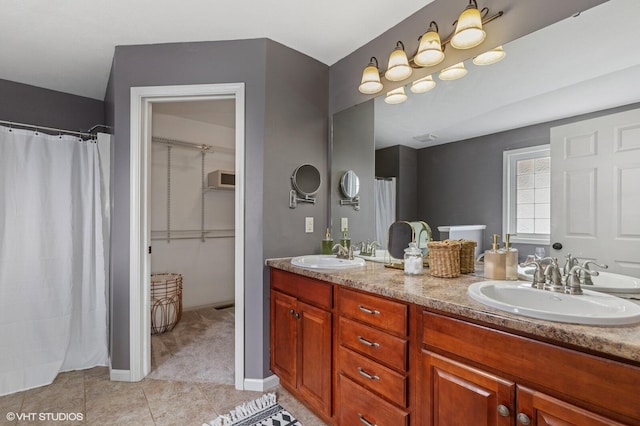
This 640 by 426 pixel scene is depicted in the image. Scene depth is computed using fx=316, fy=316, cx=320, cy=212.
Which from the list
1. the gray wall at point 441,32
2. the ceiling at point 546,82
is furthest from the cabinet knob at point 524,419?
the gray wall at point 441,32

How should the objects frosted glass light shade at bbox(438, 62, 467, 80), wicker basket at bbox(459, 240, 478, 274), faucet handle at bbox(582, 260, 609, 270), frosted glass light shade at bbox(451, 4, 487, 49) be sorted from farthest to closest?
frosted glass light shade at bbox(438, 62, 467, 80)
wicker basket at bbox(459, 240, 478, 274)
frosted glass light shade at bbox(451, 4, 487, 49)
faucet handle at bbox(582, 260, 609, 270)

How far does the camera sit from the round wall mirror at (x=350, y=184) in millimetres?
2359

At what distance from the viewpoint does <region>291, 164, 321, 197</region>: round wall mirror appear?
2299 mm

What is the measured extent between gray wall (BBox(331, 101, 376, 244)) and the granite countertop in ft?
1.39

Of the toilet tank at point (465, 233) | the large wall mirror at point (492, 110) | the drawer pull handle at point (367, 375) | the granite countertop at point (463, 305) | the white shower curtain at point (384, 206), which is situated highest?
the large wall mirror at point (492, 110)

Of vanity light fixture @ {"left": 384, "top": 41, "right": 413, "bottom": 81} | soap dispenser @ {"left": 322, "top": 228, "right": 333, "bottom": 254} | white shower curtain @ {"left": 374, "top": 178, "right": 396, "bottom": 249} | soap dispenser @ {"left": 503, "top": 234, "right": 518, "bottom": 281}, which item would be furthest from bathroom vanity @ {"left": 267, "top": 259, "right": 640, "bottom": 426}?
vanity light fixture @ {"left": 384, "top": 41, "right": 413, "bottom": 81}

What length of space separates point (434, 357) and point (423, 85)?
1500 millimetres

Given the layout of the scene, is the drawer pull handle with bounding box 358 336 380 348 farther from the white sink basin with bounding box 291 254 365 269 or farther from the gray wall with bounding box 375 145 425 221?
the gray wall with bounding box 375 145 425 221

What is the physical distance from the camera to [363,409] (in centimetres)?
142

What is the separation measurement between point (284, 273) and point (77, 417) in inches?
56.5

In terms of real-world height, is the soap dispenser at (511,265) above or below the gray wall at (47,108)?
below

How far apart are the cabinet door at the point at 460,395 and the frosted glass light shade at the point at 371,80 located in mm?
1607

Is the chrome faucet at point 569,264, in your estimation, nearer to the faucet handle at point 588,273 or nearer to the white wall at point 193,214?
the faucet handle at point 588,273

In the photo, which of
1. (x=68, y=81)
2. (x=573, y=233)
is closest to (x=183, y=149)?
(x=68, y=81)
